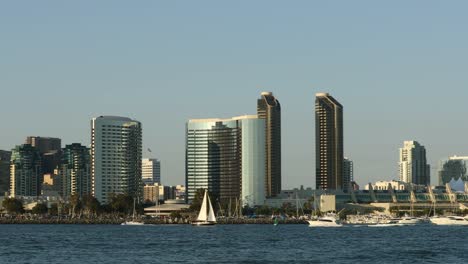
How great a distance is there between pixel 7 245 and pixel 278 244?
133 feet

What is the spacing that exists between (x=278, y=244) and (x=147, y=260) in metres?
40.5

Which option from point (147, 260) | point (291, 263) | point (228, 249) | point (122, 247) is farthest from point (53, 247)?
point (291, 263)

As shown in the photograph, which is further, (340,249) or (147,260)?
(340,249)

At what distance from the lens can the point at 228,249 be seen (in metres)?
136

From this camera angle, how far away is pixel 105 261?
4419 inches

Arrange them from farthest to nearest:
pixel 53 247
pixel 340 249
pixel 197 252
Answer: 1. pixel 53 247
2. pixel 340 249
3. pixel 197 252

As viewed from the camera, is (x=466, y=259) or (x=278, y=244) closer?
(x=466, y=259)

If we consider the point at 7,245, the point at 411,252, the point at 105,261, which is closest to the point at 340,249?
the point at 411,252

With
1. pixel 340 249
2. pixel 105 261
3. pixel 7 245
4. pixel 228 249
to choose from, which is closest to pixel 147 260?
pixel 105 261

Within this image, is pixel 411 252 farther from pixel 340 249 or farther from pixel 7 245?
pixel 7 245

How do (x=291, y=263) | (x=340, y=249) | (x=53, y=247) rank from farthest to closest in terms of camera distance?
(x=53, y=247)
(x=340, y=249)
(x=291, y=263)

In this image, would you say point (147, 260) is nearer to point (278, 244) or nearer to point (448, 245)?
point (278, 244)

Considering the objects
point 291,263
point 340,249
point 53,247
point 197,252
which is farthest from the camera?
point 53,247

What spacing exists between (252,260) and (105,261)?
1608 cm
